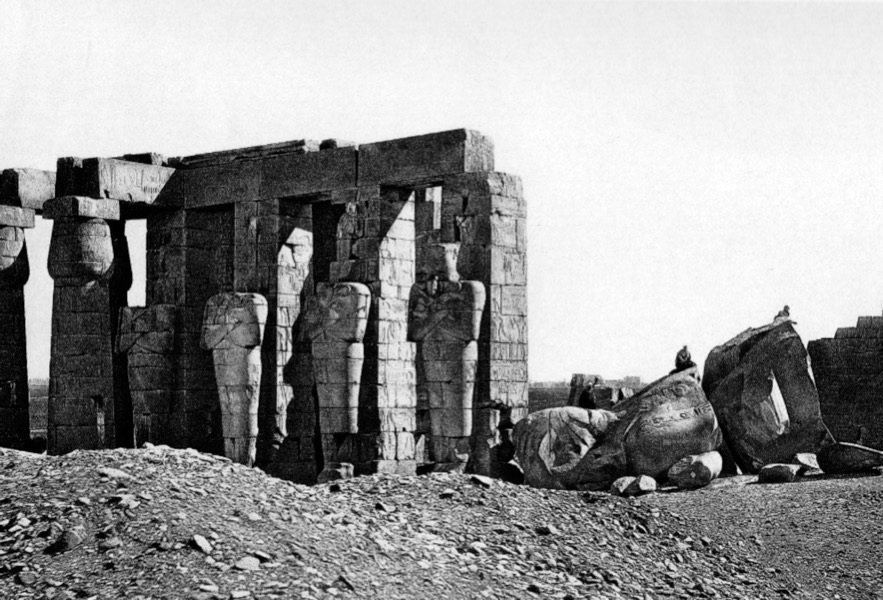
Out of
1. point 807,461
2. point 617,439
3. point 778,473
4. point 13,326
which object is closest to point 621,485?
point 617,439

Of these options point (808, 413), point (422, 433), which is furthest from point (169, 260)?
point (808, 413)

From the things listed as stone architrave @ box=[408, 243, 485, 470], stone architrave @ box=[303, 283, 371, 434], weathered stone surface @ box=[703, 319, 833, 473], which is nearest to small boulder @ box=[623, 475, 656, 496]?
weathered stone surface @ box=[703, 319, 833, 473]

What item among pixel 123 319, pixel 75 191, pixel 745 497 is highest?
pixel 75 191

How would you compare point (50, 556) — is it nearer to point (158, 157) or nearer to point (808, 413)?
point (808, 413)

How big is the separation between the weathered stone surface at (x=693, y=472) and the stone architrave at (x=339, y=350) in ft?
16.1

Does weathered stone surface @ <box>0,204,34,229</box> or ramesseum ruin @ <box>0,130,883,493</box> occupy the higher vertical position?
weathered stone surface @ <box>0,204,34,229</box>

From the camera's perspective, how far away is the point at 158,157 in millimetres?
24062

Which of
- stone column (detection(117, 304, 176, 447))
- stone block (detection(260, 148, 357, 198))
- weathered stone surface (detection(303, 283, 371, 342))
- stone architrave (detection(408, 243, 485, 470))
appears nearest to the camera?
stone architrave (detection(408, 243, 485, 470))

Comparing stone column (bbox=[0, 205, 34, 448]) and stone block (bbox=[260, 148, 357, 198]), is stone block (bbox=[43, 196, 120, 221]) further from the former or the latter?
stone block (bbox=[260, 148, 357, 198])

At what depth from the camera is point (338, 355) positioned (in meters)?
20.7

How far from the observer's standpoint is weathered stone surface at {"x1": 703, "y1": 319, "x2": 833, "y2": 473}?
18.7 m

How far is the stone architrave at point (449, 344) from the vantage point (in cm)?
1892

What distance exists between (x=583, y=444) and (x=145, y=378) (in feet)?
26.3

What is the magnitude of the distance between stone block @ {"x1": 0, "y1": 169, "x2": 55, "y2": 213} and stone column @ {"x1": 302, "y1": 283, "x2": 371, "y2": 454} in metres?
5.93
